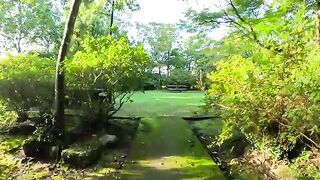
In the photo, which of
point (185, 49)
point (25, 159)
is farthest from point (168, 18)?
point (25, 159)

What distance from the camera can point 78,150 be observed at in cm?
616

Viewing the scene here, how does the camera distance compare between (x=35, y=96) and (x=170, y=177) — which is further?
(x=35, y=96)

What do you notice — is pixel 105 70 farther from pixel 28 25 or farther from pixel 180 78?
pixel 180 78

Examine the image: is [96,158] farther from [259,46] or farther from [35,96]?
[259,46]

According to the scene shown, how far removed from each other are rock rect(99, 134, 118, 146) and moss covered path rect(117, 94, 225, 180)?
46 cm

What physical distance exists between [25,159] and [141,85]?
2793 mm

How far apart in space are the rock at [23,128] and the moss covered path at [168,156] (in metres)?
2.40

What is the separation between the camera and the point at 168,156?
18.5 feet

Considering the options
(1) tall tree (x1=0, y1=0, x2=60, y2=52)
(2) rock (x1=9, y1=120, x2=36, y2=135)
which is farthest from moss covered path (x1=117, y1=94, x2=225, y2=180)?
(1) tall tree (x1=0, y1=0, x2=60, y2=52)

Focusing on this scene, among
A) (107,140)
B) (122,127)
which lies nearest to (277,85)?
(107,140)

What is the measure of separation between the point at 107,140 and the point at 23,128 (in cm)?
218

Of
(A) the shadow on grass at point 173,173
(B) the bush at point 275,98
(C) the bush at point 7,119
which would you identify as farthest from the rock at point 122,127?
(B) the bush at point 275,98

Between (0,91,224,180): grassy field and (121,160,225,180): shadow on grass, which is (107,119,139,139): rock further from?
(121,160,225,180): shadow on grass

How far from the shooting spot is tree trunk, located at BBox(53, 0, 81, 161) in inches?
248
